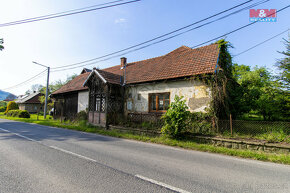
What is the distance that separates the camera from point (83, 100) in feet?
54.2

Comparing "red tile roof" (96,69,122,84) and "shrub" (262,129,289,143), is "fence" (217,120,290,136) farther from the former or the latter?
"red tile roof" (96,69,122,84)

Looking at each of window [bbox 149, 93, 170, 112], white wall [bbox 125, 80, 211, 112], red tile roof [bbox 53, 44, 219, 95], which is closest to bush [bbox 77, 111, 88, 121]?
white wall [bbox 125, 80, 211, 112]

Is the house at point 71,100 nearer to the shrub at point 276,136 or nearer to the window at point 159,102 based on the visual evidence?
the window at point 159,102

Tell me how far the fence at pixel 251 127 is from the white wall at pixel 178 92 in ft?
5.21

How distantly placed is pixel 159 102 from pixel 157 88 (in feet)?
3.53

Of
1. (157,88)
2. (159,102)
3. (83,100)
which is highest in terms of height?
(157,88)

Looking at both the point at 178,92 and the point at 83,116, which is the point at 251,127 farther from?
the point at 83,116

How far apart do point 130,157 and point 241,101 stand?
803cm

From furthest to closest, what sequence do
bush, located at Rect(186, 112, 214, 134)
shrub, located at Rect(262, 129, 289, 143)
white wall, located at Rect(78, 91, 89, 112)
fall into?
white wall, located at Rect(78, 91, 89, 112), bush, located at Rect(186, 112, 214, 134), shrub, located at Rect(262, 129, 289, 143)

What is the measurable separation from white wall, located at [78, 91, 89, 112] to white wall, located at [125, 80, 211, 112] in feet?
19.5

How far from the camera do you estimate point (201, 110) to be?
886 centimetres

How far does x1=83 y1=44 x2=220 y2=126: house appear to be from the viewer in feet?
30.5

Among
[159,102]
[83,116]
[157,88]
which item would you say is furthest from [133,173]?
[83,116]

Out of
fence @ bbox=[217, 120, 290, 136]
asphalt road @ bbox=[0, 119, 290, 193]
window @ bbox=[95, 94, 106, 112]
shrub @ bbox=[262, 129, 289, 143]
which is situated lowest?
asphalt road @ bbox=[0, 119, 290, 193]
